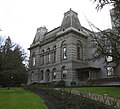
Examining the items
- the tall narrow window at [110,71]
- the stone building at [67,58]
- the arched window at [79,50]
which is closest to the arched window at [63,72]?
the stone building at [67,58]

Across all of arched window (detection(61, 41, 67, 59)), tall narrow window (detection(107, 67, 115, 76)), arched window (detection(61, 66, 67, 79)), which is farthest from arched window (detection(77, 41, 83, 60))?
tall narrow window (detection(107, 67, 115, 76))

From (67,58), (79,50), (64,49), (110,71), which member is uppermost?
(64,49)

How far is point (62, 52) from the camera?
45.7 m

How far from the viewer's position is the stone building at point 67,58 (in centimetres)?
4222

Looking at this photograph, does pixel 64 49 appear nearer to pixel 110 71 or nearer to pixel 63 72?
pixel 63 72

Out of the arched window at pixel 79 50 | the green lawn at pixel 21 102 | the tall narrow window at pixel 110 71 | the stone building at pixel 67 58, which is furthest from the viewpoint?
the arched window at pixel 79 50

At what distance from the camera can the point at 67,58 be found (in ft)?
142

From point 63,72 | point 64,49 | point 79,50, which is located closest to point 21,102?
point 63,72

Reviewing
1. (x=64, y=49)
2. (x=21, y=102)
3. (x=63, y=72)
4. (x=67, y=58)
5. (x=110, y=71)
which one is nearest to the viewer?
(x=21, y=102)

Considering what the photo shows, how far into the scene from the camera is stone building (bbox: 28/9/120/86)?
42.2 meters

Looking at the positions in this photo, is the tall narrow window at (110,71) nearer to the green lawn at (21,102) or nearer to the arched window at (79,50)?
the arched window at (79,50)

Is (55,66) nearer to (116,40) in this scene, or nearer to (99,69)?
(99,69)

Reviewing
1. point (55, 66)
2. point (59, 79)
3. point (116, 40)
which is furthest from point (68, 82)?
point (116, 40)

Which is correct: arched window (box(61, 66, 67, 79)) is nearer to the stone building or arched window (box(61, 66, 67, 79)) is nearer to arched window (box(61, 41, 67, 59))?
the stone building
